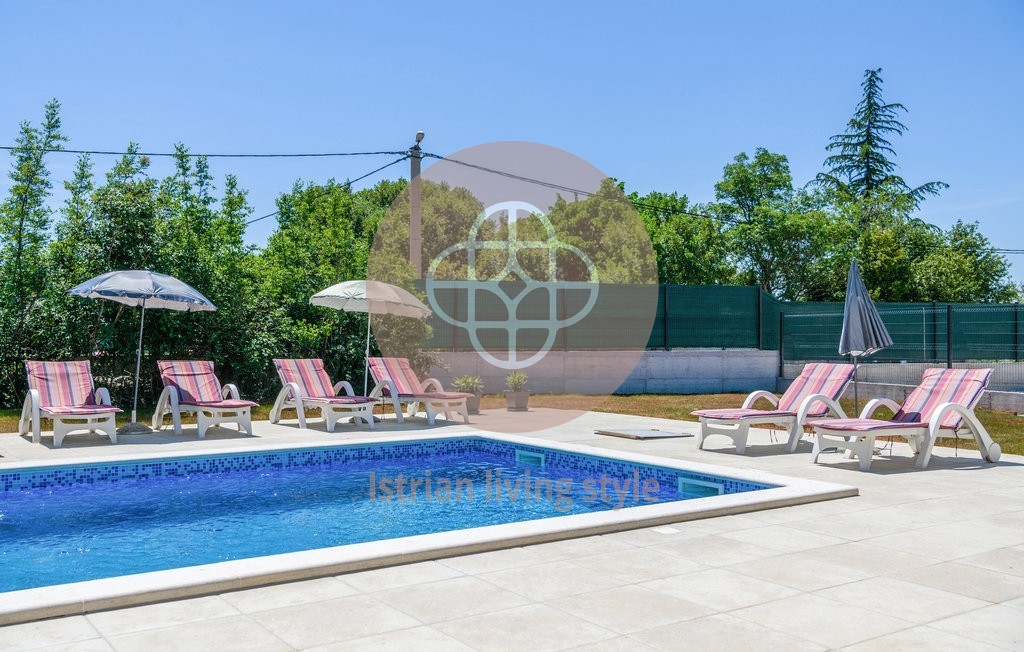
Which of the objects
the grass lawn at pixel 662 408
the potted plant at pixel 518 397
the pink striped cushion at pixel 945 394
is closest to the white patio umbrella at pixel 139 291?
the grass lawn at pixel 662 408

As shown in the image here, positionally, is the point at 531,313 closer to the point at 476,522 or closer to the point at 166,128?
the point at 166,128

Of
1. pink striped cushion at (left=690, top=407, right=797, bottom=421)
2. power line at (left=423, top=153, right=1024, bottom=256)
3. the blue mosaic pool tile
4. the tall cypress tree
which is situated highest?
the tall cypress tree

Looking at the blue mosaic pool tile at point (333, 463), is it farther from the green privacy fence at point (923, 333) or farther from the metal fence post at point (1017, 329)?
the metal fence post at point (1017, 329)

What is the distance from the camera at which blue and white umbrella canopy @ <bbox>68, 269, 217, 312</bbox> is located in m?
10.4

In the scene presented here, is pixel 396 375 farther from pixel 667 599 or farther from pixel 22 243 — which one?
pixel 667 599

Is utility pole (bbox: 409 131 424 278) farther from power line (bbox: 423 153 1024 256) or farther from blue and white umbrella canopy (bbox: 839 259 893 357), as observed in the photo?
blue and white umbrella canopy (bbox: 839 259 893 357)

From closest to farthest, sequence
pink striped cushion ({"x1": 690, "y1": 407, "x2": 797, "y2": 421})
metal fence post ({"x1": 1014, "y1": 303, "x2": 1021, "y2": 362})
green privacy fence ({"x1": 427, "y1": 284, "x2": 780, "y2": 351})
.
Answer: pink striped cushion ({"x1": 690, "y1": 407, "x2": 797, "y2": 421}) → green privacy fence ({"x1": 427, "y1": 284, "x2": 780, "y2": 351}) → metal fence post ({"x1": 1014, "y1": 303, "x2": 1021, "y2": 362})

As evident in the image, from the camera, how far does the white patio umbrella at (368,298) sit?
12156 millimetres

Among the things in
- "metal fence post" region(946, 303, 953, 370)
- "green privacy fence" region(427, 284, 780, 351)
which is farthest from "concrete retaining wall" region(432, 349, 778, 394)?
"metal fence post" region(946, 303, 953, 370)

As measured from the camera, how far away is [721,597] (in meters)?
3.79

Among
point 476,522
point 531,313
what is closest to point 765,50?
point 531,313

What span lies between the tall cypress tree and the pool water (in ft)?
136

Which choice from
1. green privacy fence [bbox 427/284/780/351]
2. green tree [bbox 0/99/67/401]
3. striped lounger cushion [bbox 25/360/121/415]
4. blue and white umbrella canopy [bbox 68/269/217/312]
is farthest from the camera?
green privacy fence [bbox 427/284/780/351]

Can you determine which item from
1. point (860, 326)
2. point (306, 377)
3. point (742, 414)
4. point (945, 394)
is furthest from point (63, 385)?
point (945, 394)
